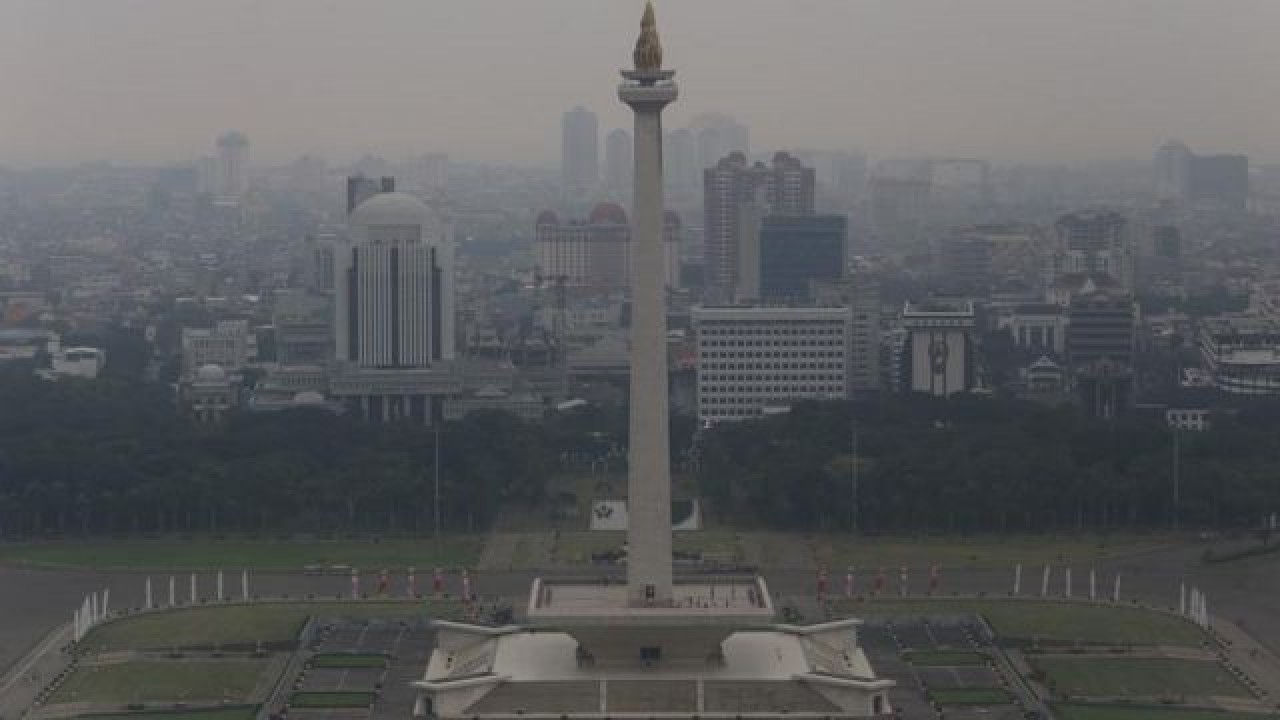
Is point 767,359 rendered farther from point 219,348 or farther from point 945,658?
point 945,658

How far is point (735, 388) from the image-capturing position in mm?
59250

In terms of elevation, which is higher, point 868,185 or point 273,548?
point 868,185

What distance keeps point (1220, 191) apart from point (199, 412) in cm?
5781

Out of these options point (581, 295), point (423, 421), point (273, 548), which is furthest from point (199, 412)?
point (581, 295)

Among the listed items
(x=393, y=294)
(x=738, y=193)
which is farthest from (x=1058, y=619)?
(x=738, y=193)

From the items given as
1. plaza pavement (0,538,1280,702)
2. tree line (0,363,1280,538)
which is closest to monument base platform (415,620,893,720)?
plaza pavement (0,538,1280,702)

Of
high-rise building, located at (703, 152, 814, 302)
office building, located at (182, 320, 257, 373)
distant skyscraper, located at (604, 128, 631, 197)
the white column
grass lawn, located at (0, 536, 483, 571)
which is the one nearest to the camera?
the white column

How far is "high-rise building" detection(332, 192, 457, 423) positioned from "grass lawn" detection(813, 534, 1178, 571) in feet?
68.5

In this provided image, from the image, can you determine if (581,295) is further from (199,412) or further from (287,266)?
(199,412)

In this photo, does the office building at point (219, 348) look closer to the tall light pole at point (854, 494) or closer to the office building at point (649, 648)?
the tall light pole at point (854, 494)

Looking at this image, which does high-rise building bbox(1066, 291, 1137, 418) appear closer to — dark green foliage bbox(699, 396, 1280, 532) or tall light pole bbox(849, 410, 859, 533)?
dark green foliage bbox(699, 396, 1280, 532)

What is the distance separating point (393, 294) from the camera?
61.6 meters

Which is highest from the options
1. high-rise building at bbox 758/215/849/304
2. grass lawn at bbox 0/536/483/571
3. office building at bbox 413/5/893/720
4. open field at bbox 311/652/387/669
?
high-rise building at bbox 758/215/849/304

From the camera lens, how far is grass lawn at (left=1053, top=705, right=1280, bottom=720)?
27422 mm
